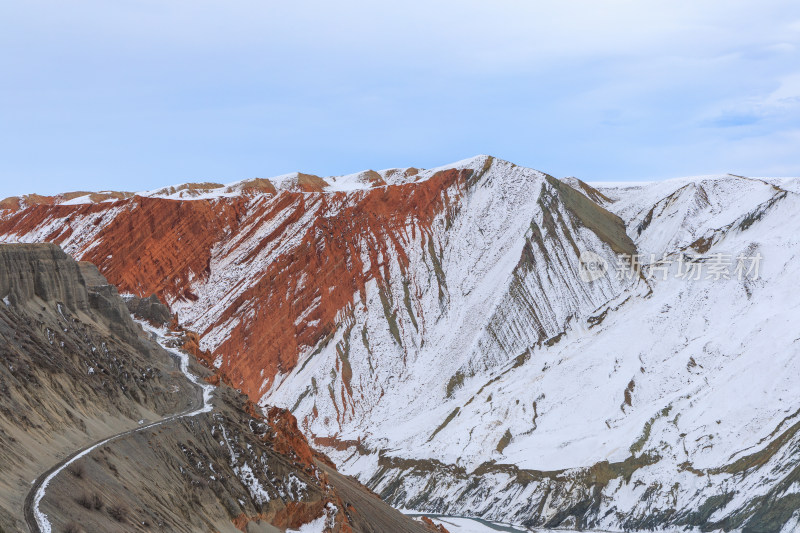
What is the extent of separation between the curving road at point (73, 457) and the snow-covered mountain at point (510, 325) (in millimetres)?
45342

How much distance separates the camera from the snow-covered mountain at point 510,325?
83.8m

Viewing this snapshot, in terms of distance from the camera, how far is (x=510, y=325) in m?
112

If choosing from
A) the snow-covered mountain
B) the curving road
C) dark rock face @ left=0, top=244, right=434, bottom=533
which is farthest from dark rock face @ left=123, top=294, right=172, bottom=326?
the snow-covered mountain

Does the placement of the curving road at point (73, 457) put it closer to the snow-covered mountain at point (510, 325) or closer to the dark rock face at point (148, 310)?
the dark rock face at point (148, 310)

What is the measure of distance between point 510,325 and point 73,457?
8635 cm

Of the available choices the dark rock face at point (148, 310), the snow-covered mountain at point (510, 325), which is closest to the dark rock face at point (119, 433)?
the dark rock face at point (148, 310)

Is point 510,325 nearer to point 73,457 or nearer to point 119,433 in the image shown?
point 119,433

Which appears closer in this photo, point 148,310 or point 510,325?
point 148,310

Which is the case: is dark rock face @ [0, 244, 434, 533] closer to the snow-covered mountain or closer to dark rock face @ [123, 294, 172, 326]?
dark rock face @ [123, 294, 172, 326]

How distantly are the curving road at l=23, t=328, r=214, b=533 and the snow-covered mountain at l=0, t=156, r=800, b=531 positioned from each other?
45.3 m

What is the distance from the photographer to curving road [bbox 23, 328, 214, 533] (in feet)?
73.5

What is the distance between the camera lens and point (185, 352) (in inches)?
2269

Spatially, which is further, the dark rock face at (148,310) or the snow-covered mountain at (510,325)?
the snow-covered mountain at (510,325)

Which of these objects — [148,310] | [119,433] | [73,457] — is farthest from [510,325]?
[73,457]
